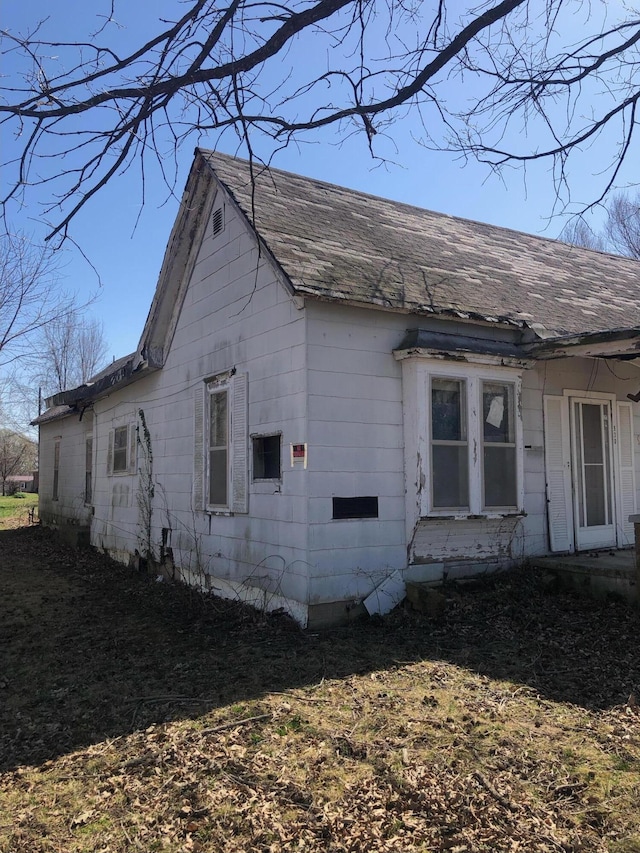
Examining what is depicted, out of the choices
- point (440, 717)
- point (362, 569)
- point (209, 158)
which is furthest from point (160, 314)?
point (440, 717)

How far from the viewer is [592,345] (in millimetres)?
6887

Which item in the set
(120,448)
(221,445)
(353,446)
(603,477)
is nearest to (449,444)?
(353,446)

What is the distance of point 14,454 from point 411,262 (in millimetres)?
49227

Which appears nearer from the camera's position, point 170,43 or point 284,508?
point 170,43

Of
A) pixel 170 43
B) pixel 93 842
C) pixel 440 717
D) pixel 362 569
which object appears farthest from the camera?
pixel 362 569

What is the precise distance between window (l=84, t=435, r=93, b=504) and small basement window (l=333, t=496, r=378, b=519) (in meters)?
10.2

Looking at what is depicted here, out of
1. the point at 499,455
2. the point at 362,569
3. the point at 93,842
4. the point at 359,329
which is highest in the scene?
the point at 359,329

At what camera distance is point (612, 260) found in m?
13.6

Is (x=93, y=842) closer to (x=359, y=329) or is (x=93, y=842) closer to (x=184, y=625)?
(x=184, y=625)

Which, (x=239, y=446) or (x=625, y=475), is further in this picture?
(x=625, y=475)

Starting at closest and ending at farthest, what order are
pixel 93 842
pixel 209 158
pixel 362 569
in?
1. pixel 93 842
2. pixel 362 569
3. pixel 209 158

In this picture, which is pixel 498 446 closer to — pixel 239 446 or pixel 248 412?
pixel 248 412

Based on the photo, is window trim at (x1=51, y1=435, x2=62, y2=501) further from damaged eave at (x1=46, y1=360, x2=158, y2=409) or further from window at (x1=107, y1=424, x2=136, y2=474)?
window at (x1=107, y1=424, x2=136, y2=474)

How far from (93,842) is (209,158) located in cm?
792
